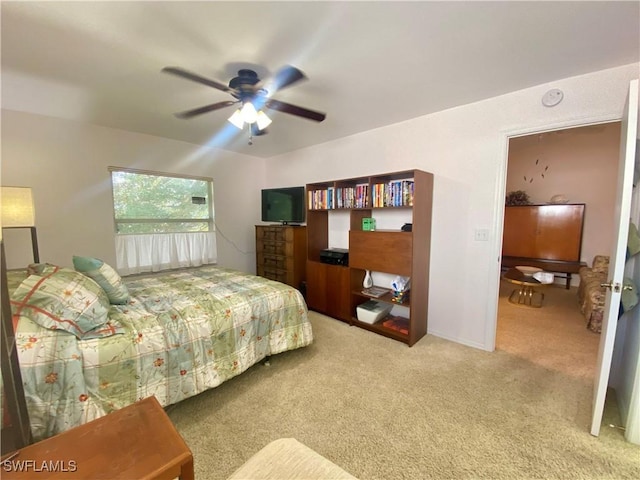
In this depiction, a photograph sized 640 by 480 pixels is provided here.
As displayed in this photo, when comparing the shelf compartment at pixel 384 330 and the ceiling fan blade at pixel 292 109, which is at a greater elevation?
the ceiling fan blade at pixel 292 109

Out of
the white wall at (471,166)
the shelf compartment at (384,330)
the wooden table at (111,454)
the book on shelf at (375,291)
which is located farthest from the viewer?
the book on shelf at (375,291)

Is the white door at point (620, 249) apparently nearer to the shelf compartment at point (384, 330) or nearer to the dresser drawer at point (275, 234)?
the shelf compartment at point (384, 330)

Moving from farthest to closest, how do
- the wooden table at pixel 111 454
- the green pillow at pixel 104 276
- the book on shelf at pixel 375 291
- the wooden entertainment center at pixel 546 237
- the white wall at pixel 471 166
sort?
the wooden entertainment center at pixel 546 237, the book on shelf at pixel 375 291, the white wall at pixel 471 166, the green pillow at pixel 104 276, the wooden table at pixel 111 454

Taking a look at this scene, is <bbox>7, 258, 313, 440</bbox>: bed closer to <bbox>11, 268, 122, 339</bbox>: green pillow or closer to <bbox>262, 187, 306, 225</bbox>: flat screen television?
<bbox>11, 268, 122, 339</bbox>: green pillow

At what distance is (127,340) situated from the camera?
1521mm

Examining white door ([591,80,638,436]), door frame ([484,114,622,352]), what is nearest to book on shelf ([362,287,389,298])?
door frame ([484,114,622,352])

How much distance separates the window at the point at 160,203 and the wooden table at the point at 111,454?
296 centimetres

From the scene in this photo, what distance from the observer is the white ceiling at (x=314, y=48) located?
4.55 feet

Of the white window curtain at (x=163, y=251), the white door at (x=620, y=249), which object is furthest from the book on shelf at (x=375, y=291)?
the white window curtain at (x=163, y=251)

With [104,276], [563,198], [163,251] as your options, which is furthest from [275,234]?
[563,198]

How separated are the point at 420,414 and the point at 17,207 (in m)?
3.43

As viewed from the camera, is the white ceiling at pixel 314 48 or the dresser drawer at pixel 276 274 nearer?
the white ceiling at pixel 314 48

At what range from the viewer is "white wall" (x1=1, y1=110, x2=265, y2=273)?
2586 millimetres

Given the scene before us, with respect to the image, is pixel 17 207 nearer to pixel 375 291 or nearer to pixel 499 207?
pixel 375 291
